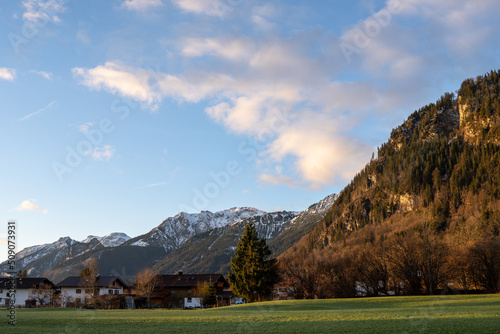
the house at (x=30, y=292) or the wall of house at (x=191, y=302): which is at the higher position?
the house at (x=30, y=292)

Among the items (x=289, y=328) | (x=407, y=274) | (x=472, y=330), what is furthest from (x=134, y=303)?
(x=472, y=330)

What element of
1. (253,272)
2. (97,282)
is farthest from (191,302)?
(253,272)

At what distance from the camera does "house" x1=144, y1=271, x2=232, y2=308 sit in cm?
11331

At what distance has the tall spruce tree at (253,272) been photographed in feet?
259

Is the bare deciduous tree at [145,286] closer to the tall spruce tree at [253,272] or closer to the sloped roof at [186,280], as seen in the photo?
the sloped roof at [186,280]

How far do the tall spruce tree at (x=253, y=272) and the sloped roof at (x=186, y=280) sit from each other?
43575mm

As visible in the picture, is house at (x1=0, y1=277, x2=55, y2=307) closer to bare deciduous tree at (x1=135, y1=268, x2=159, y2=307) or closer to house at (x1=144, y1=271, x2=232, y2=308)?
bare deciduous tree at (x1=135, y1=268, x2=159, y2=307)

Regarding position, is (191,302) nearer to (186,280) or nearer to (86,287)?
(186,280)

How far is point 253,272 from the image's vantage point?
79.2 metres

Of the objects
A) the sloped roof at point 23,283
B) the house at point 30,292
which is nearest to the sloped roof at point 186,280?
the house at point 30,292

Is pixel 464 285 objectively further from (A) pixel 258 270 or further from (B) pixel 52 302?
(B) pixel 52 302

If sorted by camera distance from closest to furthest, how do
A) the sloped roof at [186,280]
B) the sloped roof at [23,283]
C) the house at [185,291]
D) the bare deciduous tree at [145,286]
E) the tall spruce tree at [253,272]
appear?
the tall spruce tree at [253,272] < the bare deciduous tree at [145,286] < the house at [185,291] < the sloped roof at [23,283] < the sloped roof at [186,280]

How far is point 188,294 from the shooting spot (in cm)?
11831

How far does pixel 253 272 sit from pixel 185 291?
158 feet
